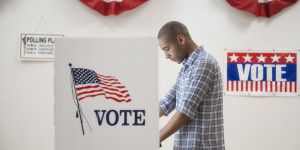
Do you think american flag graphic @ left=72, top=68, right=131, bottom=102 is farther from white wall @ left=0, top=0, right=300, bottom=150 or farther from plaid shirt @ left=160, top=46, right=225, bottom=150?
white wall @ left=0, top=0, right=300, bottom=150

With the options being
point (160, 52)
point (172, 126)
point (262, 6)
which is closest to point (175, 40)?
point (172, 126)

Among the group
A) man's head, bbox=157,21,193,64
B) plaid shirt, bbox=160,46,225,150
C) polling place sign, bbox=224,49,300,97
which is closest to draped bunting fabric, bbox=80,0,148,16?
polling place sign, bbox=224,49,300,97

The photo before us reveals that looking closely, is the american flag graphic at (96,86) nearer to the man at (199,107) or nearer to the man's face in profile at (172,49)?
the man at (199,107)

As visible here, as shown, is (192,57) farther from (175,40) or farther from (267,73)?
(267,73)

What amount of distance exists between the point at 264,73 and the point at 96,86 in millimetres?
2134

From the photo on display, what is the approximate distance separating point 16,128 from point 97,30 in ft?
4.36

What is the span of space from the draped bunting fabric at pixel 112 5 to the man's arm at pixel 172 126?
167 cm

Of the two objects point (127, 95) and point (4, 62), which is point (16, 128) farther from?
point (127, 95)

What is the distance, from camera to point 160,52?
97.0 inches

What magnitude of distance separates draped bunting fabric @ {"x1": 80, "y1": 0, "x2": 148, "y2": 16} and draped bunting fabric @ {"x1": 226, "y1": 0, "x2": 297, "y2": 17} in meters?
0.95

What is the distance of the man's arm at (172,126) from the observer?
97 cm

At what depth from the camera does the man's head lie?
1203 millimetres

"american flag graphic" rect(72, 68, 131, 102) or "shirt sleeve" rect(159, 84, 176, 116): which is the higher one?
"american flag graphic" rect(72, 68, 131, 102)

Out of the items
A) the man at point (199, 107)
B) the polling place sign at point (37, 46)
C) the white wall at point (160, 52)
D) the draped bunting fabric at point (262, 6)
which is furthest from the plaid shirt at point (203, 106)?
the polling place sign at point (37, 46)
